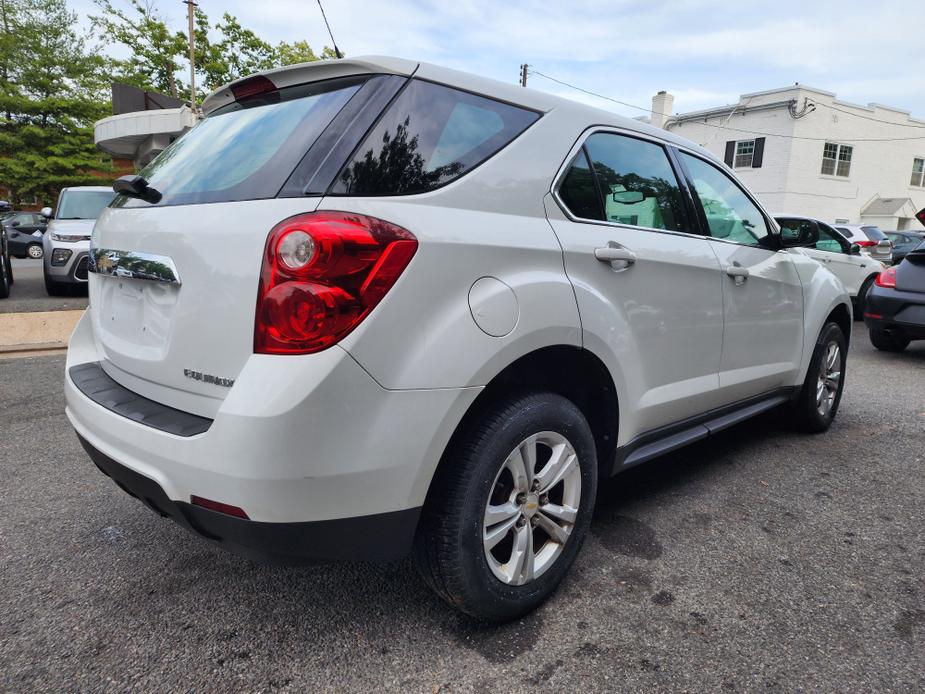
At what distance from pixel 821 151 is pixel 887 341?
22631 mm

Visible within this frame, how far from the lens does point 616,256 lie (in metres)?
2.26

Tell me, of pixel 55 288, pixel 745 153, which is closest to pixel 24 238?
pixel 55 288

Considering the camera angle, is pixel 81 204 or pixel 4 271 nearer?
pixel 4 271

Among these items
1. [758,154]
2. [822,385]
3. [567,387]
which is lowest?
[822,385]

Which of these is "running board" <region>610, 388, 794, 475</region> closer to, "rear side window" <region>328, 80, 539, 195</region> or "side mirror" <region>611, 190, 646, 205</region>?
"side mirror" <region>611, 190, 646, 205</region>

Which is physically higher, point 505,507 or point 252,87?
point 252,87

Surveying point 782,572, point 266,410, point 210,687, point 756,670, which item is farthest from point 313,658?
point 782,572

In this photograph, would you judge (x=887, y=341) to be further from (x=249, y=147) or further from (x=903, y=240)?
(x=903, y=240)

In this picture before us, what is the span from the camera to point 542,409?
2.00 metres

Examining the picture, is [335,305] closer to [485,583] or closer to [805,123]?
[485,583]

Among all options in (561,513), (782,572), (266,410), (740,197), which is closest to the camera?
(266,410)

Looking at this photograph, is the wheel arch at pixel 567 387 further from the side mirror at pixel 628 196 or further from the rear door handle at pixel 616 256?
the side mirror at pixel 628 196

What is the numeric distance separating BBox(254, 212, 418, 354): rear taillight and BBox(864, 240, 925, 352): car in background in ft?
23.0

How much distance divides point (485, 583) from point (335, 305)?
95 cm
